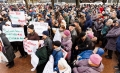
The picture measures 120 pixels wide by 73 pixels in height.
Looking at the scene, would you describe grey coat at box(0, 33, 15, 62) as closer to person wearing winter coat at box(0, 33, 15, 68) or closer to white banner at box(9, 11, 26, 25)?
person wearing winter coat at box(0, 33, 15, 68)

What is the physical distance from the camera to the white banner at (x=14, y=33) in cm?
639

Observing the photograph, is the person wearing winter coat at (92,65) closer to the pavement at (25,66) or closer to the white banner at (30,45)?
the white banner at (30,45)


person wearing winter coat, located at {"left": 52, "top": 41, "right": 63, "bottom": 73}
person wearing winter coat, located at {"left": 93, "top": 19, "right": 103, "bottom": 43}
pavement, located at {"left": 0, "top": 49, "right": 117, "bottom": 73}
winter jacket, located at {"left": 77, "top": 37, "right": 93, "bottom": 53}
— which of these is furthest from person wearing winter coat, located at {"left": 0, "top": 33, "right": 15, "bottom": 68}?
person wearing winter coat, located at {"left": 93, "top": 19, "right": 103, "bottom": 43}

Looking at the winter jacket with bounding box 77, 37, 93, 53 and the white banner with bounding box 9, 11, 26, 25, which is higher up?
the white banner with bounding box 9, 11, 26, 25

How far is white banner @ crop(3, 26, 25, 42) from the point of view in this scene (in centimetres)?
639

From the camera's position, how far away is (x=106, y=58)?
705 cm

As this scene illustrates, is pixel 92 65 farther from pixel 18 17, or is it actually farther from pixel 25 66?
pixel 18 17

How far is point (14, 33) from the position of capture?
640cm

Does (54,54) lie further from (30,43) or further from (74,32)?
(74,32)

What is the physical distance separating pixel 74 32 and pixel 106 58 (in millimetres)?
2271

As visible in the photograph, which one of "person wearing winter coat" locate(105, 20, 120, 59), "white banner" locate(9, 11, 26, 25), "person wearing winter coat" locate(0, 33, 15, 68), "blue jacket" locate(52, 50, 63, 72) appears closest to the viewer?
"blue jacket" locate(52, 50, 63, 72)

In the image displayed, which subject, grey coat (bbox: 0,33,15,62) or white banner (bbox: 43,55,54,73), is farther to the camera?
grey coat (bbox: 0,33,15,62)

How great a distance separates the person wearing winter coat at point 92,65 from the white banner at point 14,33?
11.4ft

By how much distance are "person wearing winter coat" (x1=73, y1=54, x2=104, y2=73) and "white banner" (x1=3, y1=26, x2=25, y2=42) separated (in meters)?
3.47
